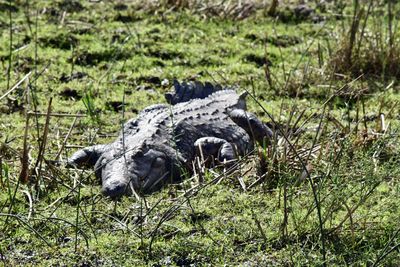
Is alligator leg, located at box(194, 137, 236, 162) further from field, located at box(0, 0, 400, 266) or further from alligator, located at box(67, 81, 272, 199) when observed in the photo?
field, located at box(0, 0, 400, 266)

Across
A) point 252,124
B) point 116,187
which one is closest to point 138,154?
point 116,187

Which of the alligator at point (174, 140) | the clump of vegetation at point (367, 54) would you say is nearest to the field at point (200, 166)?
the clump of vegetation at point (367, 54)

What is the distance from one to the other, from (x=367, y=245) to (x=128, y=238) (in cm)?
130

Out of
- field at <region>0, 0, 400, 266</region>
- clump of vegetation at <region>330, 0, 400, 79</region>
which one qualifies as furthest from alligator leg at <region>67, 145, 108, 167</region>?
clump of vegetation at <region>330, 0, 400, 79</region>

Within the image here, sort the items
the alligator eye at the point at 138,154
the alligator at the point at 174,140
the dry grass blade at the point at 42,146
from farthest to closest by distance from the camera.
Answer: the alligator eye at the point at 138,154
the alligator at the point at 174,140
the dry grass blade at the point at 42,146

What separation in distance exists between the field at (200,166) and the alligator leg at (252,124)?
135mm

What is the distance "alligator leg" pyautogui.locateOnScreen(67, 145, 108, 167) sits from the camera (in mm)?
5875

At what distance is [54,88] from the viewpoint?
7.58 m

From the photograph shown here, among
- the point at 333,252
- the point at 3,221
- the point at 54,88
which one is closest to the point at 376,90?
the point at 54,88

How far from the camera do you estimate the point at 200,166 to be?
5699 mm

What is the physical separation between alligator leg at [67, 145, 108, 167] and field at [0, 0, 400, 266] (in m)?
0.13

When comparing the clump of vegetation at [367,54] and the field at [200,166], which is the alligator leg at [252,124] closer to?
the field at [200,166]

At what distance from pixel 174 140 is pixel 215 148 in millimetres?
534

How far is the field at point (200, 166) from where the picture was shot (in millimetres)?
4617
